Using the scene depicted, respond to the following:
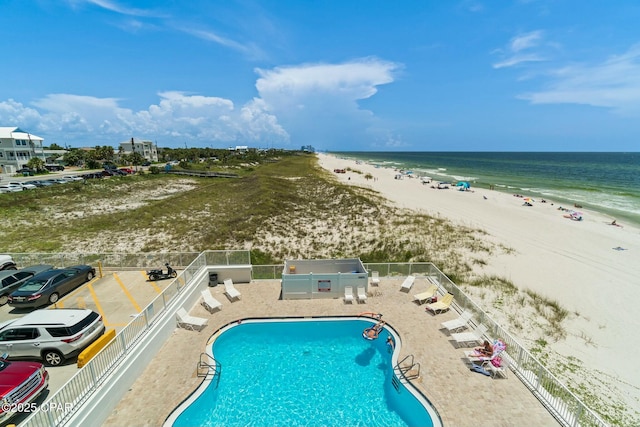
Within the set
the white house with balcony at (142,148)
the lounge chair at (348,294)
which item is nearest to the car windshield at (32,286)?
the lounge chair at (348,294)

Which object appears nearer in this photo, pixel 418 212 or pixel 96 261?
pixel 96 261

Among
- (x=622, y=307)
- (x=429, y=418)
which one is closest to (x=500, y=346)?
(x=429, y=418)

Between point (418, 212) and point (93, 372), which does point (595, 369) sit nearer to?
point (93, 372)

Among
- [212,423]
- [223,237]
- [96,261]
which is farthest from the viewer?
[223,237]

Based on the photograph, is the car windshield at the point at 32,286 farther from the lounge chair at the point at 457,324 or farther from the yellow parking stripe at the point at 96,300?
the lounge chair at the point at 457,324

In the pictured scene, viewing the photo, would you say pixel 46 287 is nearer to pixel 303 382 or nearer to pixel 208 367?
pixel 208 367

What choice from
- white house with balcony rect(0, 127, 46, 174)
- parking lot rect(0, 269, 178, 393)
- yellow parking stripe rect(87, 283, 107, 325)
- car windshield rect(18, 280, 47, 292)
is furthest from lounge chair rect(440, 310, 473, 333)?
white house with balcony rect(0, 127, 46, 174)

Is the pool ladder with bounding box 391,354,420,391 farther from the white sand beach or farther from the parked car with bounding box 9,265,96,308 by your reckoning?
the parked car with bounding box 9,265,96,308

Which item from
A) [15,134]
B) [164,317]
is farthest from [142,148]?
[164,317]
